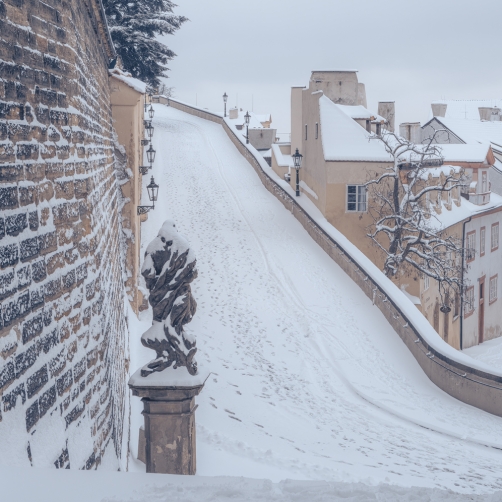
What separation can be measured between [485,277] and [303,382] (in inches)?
897

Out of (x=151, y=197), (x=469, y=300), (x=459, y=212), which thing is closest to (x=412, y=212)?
(x=459, y=212)

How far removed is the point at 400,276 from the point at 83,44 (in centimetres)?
1948

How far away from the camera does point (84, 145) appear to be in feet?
21.6

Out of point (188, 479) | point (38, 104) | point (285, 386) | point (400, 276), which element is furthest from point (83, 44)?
point (400, 276)

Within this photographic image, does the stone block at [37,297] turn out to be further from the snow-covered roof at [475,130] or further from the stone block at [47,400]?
the snow-covered roof at [475,130]

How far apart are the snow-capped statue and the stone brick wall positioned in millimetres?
486

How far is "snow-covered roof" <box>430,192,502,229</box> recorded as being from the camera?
90.1 ft

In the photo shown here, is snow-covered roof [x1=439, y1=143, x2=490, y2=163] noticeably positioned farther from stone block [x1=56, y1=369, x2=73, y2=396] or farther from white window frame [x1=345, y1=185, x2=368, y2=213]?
stone block [x1=56, y1=369, x2=73, y2=396]

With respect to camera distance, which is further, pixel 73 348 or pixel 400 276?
pixel 400 276

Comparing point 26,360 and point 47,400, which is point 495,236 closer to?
point 47,400

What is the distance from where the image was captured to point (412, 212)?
2458 cm

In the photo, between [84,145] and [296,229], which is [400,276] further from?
[84,145]

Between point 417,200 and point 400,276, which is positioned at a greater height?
point 417,200

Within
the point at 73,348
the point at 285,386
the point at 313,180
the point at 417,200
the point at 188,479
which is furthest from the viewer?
the point at 313,180
